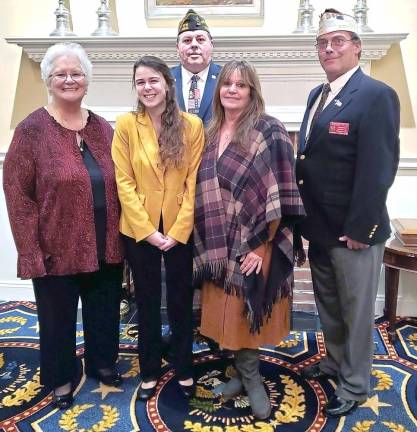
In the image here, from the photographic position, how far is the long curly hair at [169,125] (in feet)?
5.24

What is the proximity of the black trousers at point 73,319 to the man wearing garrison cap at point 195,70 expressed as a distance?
859 millimetres

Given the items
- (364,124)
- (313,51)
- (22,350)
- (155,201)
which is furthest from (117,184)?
(313,51)

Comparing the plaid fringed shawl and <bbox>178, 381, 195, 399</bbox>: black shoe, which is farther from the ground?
the plaid fringed shawl

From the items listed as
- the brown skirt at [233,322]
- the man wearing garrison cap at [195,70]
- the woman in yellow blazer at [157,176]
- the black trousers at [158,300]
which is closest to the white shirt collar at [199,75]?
the man wearing garrison cap at [195,70]

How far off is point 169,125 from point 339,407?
52.1 inches

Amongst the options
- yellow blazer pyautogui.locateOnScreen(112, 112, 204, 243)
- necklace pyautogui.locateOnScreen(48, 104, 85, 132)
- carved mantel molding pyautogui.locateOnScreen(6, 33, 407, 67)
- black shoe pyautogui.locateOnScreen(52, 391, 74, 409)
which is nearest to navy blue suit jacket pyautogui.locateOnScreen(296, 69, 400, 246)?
yellow blazer pyautogui.locateOnScreen(112, 112, 204, 243)

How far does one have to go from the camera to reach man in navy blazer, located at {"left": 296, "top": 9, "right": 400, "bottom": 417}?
1.54 metres

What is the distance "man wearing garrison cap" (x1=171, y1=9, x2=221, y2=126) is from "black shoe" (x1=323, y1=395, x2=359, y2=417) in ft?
4.53

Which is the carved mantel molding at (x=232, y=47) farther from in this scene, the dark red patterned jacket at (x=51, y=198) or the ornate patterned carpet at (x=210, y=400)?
the ornate patterned carpet at (x=210, y=400)

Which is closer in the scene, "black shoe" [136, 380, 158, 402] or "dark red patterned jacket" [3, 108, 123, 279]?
"dark red patterned jacket" [3, 108, 123, 279]

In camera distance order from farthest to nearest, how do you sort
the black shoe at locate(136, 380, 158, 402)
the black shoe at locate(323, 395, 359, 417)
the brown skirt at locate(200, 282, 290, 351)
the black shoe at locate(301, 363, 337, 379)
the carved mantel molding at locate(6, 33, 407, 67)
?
the carved mantel molding at locate(6, 33, 407, 67) < the black shoe at locate(301, 363, 337, 379) < the black shoe at locate(136, 380, 158, 402) < the black shoe at locate(323, 395, 359, 417) < the brown skirt at locate(200, 282, 290, 351)

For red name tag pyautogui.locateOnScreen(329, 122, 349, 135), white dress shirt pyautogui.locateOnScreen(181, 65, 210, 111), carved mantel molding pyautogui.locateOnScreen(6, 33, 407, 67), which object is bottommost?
red name tag pyautogui.locateOnScreen(329, 122, 349, 135)

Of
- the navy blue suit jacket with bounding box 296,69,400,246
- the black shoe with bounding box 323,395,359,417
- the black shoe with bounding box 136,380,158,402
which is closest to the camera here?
the navy blue suit jacket with bounding box 296,69,400,246

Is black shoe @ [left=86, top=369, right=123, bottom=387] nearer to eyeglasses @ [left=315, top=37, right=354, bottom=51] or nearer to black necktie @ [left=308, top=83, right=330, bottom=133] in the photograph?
black necktie @ [left=308, top=83, right=330, bottom=133]
